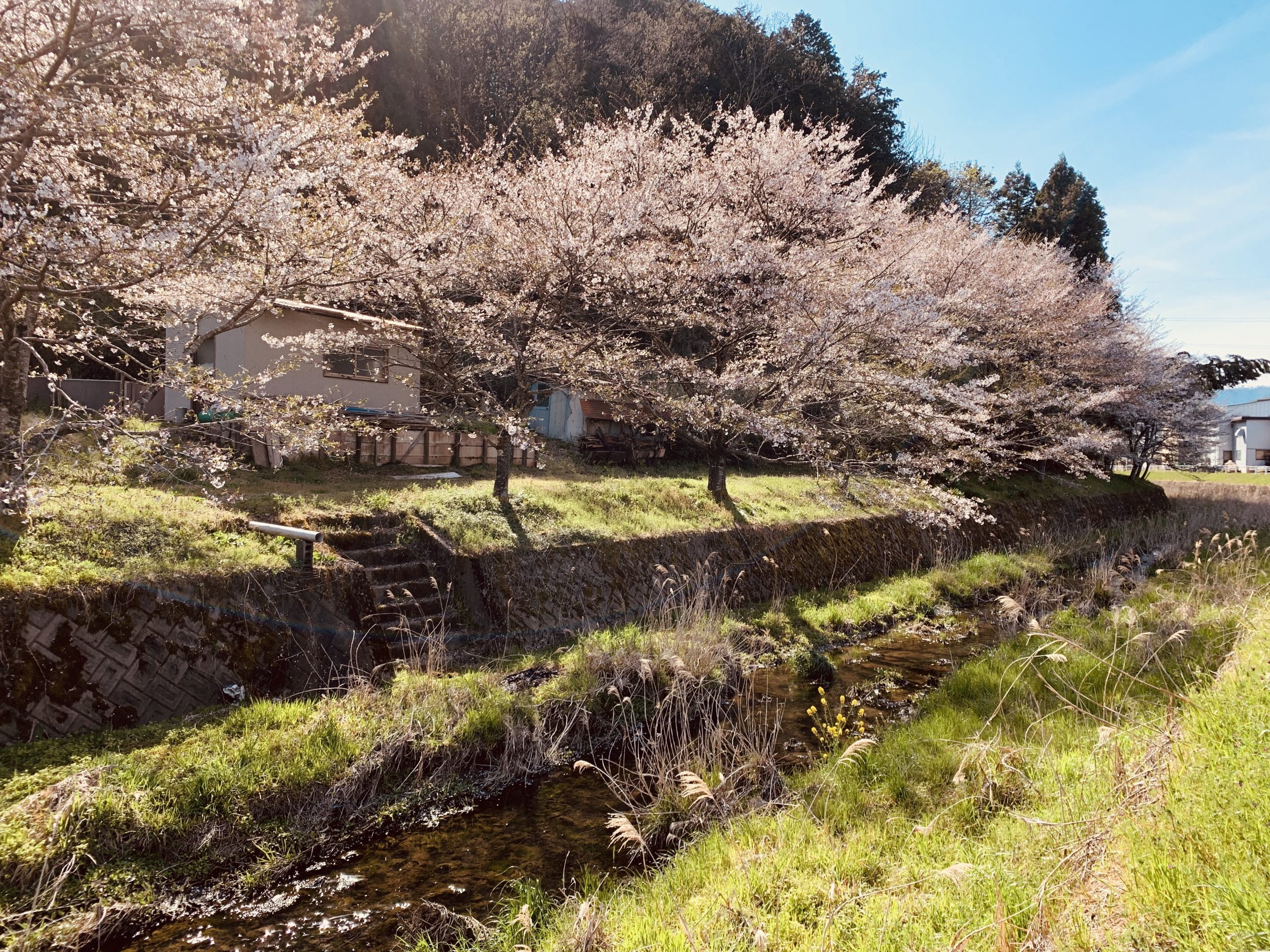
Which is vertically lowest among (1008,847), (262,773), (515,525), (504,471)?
(262,773)

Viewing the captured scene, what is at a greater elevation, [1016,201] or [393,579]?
[1016,201]

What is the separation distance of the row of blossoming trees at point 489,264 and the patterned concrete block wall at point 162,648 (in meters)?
1.34

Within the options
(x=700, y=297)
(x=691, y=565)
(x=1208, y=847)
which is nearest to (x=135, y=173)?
(x=691, y=565)

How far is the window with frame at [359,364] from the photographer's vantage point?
17.7 metres

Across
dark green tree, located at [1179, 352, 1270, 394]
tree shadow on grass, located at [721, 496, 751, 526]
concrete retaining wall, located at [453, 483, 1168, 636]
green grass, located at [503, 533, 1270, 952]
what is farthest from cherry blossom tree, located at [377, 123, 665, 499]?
dark green tree, located at [1179, 352, 1270, 394]

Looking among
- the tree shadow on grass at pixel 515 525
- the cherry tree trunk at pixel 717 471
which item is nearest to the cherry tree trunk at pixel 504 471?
the tree shadow on grass at pixel 515 525

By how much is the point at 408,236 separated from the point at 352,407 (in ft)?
21.2

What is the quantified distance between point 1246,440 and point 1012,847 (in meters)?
A: 80.4

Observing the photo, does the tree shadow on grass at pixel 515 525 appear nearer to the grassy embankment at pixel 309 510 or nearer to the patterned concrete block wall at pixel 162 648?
the grassy embankment at pixel 309 510

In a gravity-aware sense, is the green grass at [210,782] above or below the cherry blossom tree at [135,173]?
below

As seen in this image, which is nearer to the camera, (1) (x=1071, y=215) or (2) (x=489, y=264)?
(2) (x=489, y=264)

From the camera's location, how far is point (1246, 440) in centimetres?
6384

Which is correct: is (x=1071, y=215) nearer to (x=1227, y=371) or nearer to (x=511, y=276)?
(x=1227, y=371)

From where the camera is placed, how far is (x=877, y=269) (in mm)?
15070
